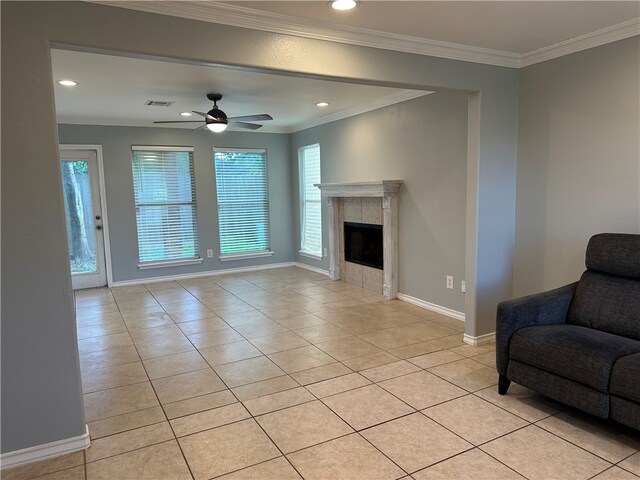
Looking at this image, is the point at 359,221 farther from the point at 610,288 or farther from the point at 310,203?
the point at 610,288

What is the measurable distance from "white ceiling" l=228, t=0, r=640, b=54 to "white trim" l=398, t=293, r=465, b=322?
101 inches

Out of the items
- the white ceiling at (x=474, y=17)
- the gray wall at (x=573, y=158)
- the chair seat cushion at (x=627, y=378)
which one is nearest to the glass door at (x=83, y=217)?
the white ceiling at (x=474, y=17)

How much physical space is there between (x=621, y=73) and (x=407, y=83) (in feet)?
4.68

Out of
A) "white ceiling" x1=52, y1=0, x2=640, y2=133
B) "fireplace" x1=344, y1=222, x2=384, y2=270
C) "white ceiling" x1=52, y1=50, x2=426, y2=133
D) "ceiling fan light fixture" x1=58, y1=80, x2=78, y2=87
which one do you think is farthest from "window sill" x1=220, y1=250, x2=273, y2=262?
"ceiling fan light fixture" x1=58, y1=80, x2=78, y2=87

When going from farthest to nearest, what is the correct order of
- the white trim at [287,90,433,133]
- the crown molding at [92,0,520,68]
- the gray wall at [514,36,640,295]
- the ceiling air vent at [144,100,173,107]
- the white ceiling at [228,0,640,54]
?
the ceiling air vent at [144,100,173,107], the white trim at [287,90,433,133], the gray wall at [514,36,640,295], the white ceiling at [228,0,640,54], the crown molding at [92,0,520,68]

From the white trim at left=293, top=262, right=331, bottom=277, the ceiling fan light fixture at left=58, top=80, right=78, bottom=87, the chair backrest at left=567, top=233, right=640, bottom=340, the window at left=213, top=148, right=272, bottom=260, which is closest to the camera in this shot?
the chair backrest at left=567, top=233, right=640, bottom=340

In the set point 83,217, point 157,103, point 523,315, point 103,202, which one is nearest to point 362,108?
point 157,103

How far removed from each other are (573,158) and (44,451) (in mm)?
3890

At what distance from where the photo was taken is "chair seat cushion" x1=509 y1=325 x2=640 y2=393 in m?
2.23

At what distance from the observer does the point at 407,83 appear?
3.11 m

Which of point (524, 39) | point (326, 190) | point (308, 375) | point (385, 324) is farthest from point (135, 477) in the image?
point (326, 190)

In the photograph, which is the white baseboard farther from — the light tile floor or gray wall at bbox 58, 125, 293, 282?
gray wall at bbox 58, 125, 293, 282

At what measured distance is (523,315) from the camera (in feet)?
8.93

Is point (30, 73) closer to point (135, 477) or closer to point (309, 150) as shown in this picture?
point (135, 477)
